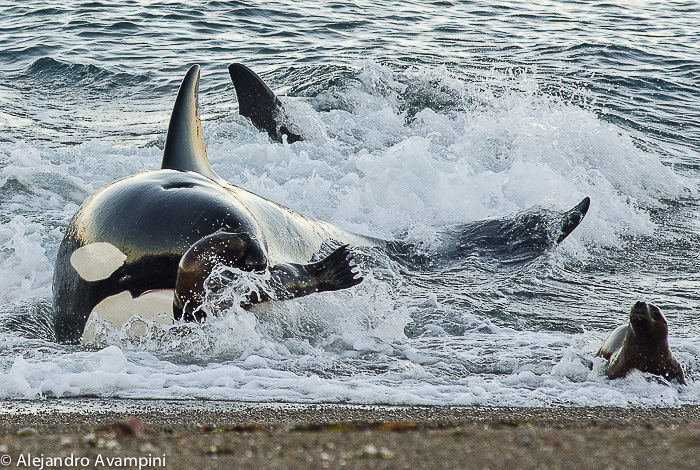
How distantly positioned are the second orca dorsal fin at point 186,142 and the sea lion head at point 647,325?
10.8ft

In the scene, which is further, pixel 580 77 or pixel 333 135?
pixel 580 77

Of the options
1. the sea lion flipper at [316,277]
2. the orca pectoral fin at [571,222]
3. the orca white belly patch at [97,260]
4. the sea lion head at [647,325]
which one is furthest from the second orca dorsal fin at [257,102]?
the sea lion head at [647,325]

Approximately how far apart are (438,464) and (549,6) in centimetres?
2350

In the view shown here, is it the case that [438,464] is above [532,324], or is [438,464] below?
above

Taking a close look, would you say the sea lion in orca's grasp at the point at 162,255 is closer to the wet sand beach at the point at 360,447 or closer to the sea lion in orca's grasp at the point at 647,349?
the wet sand beach at the point at 360,447

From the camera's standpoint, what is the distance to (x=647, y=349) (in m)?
5.00

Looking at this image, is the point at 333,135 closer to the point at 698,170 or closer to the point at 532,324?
the point at 698,170

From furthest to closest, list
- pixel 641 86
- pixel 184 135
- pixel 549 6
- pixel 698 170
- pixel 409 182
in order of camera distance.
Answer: pixel 549 6 < pixel 641 86 < pixel 698 170 < pixel 409 182 < pixel 184 135

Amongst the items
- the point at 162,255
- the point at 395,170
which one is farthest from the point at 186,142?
the point at 395,170

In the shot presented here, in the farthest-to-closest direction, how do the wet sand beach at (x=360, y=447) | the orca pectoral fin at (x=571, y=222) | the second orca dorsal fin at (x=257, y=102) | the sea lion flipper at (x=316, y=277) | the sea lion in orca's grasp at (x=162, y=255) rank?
1. the second orca dorsal fin at (x=257, y=102)
2. the orca pectoral fin at (x=571, y=222)
3. the sea lion flipper at (x=316, y=277)
4. the sea lion in orca's grasp at (x=162, y=255)
5. the wet sand beach at (x=360, y=447)

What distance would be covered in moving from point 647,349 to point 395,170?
5614mm

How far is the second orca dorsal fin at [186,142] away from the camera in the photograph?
6777 mm

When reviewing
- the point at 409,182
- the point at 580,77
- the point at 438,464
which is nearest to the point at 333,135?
the point at 409,182

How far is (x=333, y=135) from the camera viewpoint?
12.8m
